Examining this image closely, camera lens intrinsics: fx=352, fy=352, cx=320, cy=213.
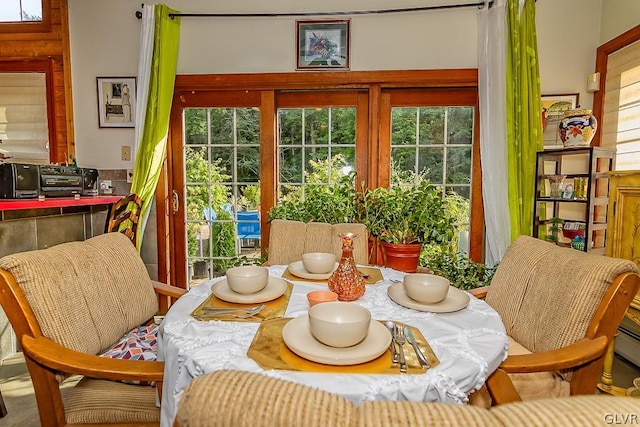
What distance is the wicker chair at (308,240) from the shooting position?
6.01ft

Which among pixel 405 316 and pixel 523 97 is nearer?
pixel 405 316

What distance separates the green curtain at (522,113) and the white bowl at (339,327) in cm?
214

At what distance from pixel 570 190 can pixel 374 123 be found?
4.64 feet

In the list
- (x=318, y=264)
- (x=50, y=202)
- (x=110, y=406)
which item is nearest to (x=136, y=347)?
(x=110, y=406)

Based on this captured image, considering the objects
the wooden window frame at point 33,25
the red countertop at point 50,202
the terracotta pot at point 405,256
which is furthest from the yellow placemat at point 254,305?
the wooden window frame at point 33,25

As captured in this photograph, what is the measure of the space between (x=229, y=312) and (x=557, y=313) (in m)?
1.06

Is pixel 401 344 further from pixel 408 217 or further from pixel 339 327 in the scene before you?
pixel 408 217

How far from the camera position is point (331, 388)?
0.68 m

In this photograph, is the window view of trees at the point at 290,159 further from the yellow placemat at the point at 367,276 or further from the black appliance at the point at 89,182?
the yellow placemat at the point at 367,276

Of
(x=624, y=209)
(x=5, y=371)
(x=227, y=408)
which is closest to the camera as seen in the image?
(x=227, y=408)

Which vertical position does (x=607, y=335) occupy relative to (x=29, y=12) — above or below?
below

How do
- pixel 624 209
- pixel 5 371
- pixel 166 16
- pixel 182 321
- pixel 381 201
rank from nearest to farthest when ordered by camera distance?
pixel 182 321
pixel 624 209
pixel 5 371
pixel 381 201
pixel 166 16

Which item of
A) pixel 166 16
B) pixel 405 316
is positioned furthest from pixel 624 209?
pixel 166 16

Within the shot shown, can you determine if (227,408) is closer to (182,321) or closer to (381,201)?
(182,321)
